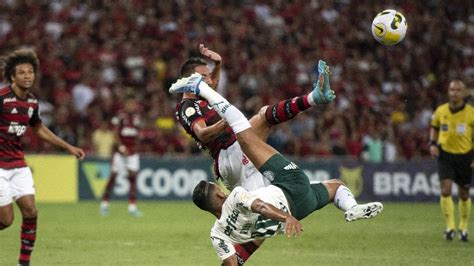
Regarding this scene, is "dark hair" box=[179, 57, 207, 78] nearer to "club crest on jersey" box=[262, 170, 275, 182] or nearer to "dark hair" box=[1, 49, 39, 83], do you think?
"dark hair" box=[1, 49, 39, 83]

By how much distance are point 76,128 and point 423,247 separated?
13.0m

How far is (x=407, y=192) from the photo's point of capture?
23.7m

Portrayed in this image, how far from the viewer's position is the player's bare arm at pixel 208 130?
10274mm

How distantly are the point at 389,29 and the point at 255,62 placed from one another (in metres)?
15.6

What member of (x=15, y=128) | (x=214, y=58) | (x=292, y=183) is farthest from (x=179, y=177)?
(x=292, y=183)

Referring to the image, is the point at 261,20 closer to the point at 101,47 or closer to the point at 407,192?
the point at 101,47

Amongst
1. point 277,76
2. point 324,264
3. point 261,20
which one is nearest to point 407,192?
point 277,76

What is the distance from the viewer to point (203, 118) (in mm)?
11055

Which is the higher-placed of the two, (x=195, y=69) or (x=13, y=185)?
(x=195, y=69)

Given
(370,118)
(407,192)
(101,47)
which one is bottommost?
(407,192)

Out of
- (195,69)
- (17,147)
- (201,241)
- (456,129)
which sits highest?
(195,69)

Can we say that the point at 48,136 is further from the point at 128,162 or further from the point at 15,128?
the point at 128,162

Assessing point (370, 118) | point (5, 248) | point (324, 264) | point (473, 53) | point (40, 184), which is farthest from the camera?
point (473, 53)

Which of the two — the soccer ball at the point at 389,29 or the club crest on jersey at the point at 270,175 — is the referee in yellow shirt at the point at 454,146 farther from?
the club crest on jersey at the point at 270,175
